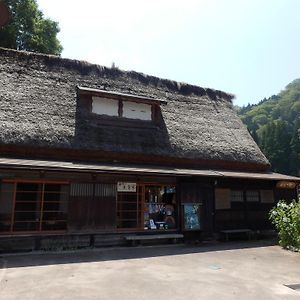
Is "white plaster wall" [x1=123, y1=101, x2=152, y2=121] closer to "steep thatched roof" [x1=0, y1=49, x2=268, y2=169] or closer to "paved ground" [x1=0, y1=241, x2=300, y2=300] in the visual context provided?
"steep thatched roof" [x1=0, y1=49, x2=268, y2=169]

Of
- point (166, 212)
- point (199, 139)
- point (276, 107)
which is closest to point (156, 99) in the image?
point (199, 139)

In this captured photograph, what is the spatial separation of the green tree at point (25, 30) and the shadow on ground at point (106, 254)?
16.5 m

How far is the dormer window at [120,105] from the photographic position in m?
13.1

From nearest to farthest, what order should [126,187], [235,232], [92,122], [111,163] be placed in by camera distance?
[126,187] < [111,163] < [92,122] < [235,232]

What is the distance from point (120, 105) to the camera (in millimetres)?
13617

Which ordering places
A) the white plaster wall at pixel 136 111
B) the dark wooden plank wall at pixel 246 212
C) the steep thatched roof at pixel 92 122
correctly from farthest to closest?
1. the white plaster wall at pixel 136 111
2. the dark wooden plank wall at pixel 246 212
3. the steep thatched roof at pixel 92 122

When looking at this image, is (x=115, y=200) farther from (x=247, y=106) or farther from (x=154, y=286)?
(x=247, y=106)

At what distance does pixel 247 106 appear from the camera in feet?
327

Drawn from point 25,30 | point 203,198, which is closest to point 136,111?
point 203,198

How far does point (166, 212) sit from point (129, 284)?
Result: 6.31 metres

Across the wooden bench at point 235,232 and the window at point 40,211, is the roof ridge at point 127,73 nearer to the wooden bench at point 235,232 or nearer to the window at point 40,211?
the window at point 40,211

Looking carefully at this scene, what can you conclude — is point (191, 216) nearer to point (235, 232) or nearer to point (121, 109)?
point (235, 232)

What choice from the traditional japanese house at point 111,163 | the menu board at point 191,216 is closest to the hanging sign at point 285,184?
the traditional japanese house at point 111,163

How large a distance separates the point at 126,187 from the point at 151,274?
4644mm
